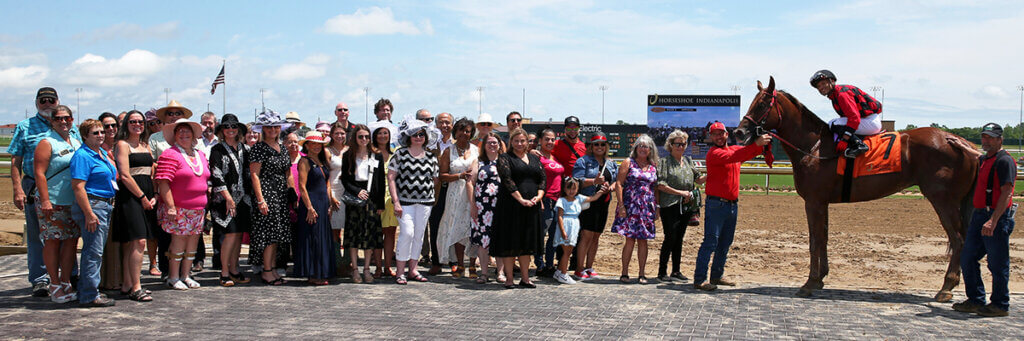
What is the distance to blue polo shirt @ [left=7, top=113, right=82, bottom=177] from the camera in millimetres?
6441

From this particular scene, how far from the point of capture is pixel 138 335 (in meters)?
5.24

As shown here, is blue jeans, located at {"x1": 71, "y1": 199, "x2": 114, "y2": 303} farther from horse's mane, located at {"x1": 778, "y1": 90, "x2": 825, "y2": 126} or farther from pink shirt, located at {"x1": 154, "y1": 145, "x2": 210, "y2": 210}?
horse's mane, located at {"x1": 778, "y1": 90, "x2": 825, "y2": 126}

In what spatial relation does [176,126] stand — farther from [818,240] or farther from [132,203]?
[818,240]

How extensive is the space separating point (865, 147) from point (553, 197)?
3.19 m

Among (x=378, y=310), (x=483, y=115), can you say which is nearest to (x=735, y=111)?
(x=483, y=115)

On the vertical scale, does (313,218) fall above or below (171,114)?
below

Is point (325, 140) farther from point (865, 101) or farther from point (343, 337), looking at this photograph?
point (865, 101)

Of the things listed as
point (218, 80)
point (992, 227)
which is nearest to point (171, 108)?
point (992, 227)

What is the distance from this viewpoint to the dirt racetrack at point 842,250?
8578mm

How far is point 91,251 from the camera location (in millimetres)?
6113

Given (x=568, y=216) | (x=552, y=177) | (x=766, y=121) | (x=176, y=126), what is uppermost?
(x=766, y=121)

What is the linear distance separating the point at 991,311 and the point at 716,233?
2386 millimetres

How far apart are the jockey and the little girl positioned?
8.00 ft

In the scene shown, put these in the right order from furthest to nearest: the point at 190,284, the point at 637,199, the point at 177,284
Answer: the point at 637,199
the point at 190,284
the point at 177,284
